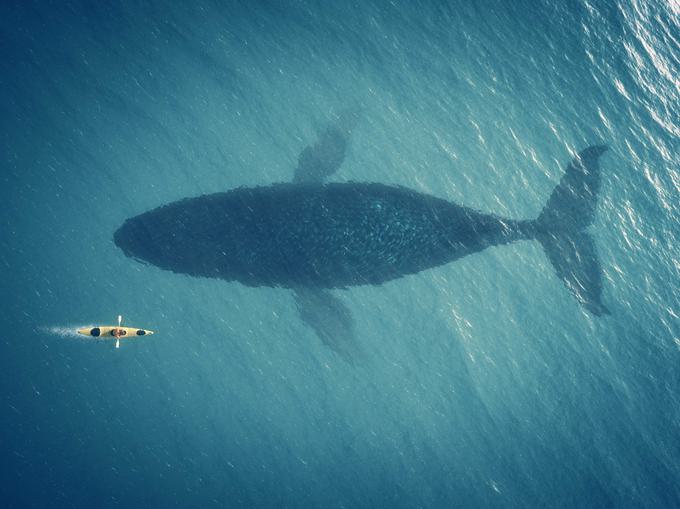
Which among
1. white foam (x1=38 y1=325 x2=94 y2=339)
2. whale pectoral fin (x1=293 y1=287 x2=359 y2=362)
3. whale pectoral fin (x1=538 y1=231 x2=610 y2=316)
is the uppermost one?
whale pectoral fin (x1=538 y1=231 x2=610 y2=316)

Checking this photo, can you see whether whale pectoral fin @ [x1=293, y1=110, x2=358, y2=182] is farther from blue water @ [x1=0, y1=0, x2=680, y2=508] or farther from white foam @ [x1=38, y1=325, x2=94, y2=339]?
white foam @ [x1=38, y1=325, x2=94, y2=339]

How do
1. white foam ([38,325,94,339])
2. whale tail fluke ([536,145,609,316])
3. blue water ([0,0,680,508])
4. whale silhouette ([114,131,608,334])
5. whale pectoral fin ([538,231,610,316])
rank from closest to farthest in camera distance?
whale silhouette ([114,131,608,334]), whale tail fluke ([536,145,609,316]), whale pectoral fin ([538,231,610,316]), blue water ([0,0,680,508]), white foam ([38,325,94,339])

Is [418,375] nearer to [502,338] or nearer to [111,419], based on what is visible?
[502,338]

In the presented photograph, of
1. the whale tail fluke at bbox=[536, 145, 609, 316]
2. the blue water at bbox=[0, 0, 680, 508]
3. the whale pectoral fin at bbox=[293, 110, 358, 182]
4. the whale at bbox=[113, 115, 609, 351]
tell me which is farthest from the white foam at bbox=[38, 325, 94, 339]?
the whale tail fluke at bbox=[536, 145, 609, 316]

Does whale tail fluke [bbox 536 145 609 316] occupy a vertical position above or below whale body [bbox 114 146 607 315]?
above

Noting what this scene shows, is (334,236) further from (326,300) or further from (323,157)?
(323,157)

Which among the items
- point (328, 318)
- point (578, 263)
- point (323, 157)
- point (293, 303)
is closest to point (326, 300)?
point (328, 318)
